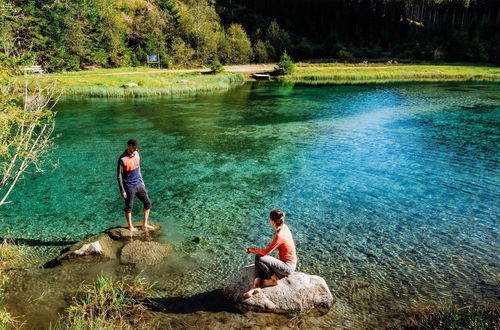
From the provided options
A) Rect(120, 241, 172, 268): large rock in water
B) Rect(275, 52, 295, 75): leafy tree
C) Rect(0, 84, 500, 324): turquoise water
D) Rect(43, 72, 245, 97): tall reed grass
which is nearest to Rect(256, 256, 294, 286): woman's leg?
Rect(0, 84, 500, 324): turquoise water

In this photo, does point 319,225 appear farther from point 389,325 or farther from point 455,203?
point 455,203

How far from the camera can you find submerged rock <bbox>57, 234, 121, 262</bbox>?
10.9 m

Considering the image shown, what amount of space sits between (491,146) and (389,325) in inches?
839

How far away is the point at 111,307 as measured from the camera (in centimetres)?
830

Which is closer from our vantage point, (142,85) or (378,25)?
(142,85)

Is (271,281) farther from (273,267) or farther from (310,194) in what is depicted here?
(310,194)

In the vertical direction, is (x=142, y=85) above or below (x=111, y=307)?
above

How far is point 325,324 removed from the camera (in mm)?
8258

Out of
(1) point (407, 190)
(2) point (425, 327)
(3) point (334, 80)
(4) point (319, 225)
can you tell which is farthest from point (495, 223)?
(3) point (334, 80)

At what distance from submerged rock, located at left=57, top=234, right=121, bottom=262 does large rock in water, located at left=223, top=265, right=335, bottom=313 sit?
15.0ft

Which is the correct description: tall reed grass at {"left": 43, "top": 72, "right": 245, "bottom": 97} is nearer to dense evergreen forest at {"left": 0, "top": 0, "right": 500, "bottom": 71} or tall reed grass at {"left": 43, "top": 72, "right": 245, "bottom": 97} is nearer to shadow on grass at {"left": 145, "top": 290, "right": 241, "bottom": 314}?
dense evergreen forest at {"left": 0, "top": 0, "right": 500, "bottom": 71}

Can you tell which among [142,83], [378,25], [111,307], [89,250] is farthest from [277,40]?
[111,307]

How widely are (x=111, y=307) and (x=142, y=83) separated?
157ft

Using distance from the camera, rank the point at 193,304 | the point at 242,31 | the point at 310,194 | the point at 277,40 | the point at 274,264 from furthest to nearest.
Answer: the point at 277,40
the point at 242,31
the point at 310,194
the point at 193,304
the point at 274,264
